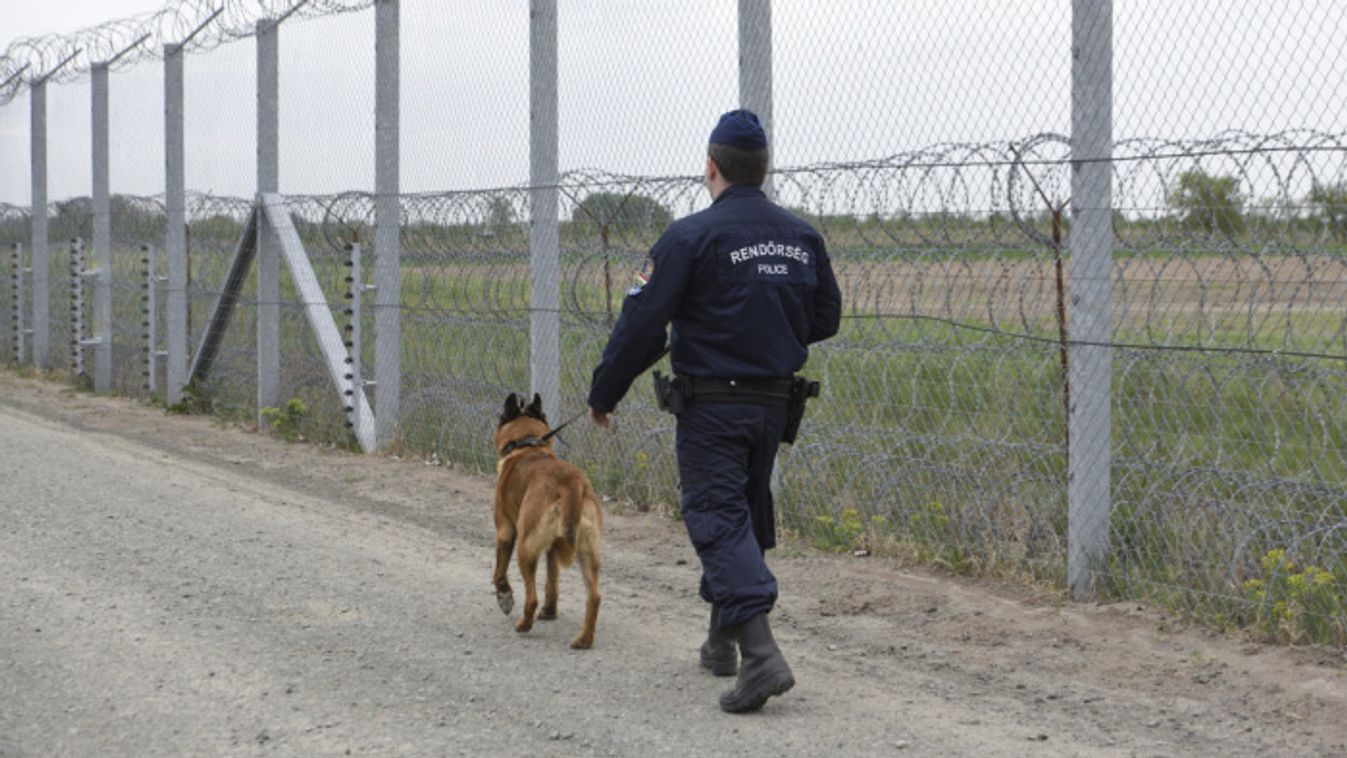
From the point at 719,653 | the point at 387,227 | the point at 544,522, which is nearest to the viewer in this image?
the point at 719,653

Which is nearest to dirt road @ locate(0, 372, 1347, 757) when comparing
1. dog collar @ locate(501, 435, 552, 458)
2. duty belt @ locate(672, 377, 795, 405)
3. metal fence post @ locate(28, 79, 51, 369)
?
dog collar @ locate(501, 435, 552, 458)

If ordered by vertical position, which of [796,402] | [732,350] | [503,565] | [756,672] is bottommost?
[756,672]

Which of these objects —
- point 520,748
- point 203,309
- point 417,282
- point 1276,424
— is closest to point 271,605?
point 520,748

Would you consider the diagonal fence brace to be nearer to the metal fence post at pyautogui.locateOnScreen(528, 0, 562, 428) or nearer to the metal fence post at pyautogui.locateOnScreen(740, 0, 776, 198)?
the metal fence post at pyautogui.locateOnScreen(528, 0, 562, 428)

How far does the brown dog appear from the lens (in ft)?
20.1

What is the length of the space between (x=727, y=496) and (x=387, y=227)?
280 inches

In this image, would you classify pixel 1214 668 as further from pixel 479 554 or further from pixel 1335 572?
pixel 479 554

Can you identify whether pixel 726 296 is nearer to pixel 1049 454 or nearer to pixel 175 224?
pixel 1049 454

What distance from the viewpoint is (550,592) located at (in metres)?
6.56

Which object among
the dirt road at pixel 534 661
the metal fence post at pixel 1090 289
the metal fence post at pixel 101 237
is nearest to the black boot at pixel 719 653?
the dirt road at pixel 534 661

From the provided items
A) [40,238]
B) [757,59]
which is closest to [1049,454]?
[757,59]

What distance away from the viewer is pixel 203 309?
16609mm

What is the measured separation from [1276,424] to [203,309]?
12.8 m

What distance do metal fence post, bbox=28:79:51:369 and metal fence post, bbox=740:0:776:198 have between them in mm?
14007
